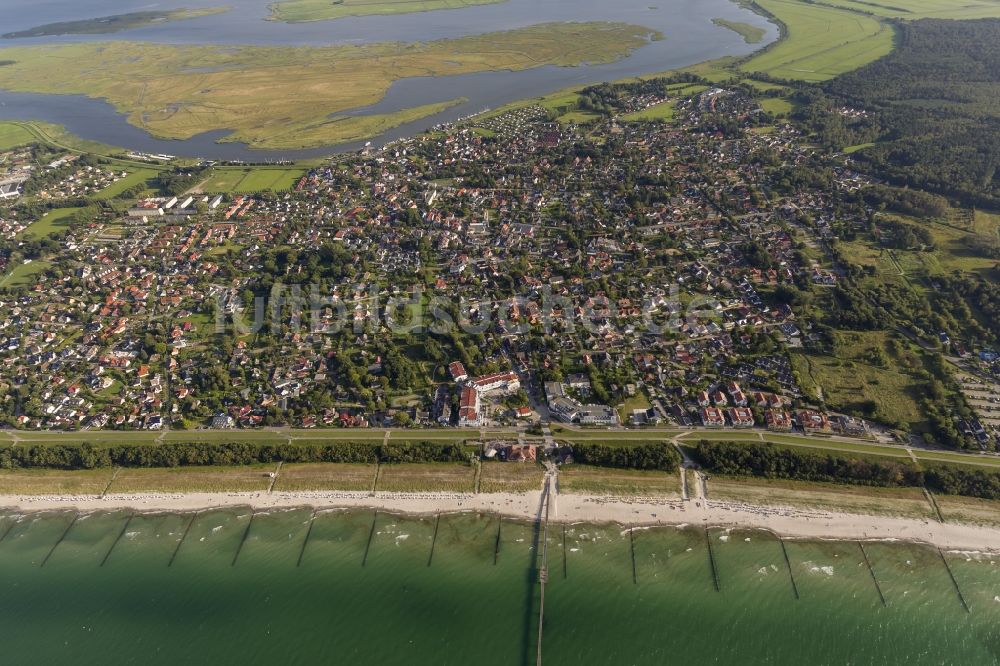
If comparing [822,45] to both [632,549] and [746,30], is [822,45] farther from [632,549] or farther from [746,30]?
[632,549]

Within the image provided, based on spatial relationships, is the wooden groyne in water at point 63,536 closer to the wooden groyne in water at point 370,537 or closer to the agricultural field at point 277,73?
the wooden groyne in water at point 370,537

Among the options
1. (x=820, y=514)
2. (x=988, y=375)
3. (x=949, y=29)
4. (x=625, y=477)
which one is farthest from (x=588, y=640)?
(x=949, y=29)

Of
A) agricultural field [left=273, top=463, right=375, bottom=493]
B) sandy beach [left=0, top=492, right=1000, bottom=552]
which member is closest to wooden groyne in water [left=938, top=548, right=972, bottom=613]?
sandy beach [left=0, top=492, right=1000, bottom=552]

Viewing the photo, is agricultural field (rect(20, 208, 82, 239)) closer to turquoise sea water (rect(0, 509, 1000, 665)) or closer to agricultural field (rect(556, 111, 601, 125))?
turquoise sea water (rect(0, 509, 1000, 665))

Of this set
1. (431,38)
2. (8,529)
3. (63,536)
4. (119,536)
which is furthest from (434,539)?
(431,38)

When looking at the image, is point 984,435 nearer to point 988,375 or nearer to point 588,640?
point 988,375
